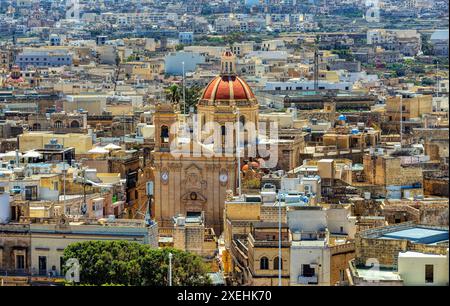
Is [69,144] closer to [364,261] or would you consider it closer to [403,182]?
[403,182]

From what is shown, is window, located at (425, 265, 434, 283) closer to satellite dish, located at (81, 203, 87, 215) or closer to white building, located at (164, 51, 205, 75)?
satellite dish, located at (81, 203, 87, 215)

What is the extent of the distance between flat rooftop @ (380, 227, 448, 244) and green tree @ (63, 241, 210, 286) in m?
2.91

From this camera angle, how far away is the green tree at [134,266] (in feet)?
74.9

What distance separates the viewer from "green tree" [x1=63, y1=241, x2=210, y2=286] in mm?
22828

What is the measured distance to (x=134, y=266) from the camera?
23062 mm

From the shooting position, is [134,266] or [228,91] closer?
[134,266]

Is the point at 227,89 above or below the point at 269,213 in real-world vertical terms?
above

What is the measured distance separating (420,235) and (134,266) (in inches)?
172

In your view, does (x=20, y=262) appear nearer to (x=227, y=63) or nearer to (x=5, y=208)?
(x=5, y=208)

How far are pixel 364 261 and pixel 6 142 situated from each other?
22480 millimetres

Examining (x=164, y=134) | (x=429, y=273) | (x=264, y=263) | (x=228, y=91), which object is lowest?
(x=264, y=263)

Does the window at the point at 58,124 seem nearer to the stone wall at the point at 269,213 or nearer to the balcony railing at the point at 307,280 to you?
the stone wall at the point at 269,213

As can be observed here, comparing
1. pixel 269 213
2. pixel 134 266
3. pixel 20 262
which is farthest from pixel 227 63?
pixel 134 266
